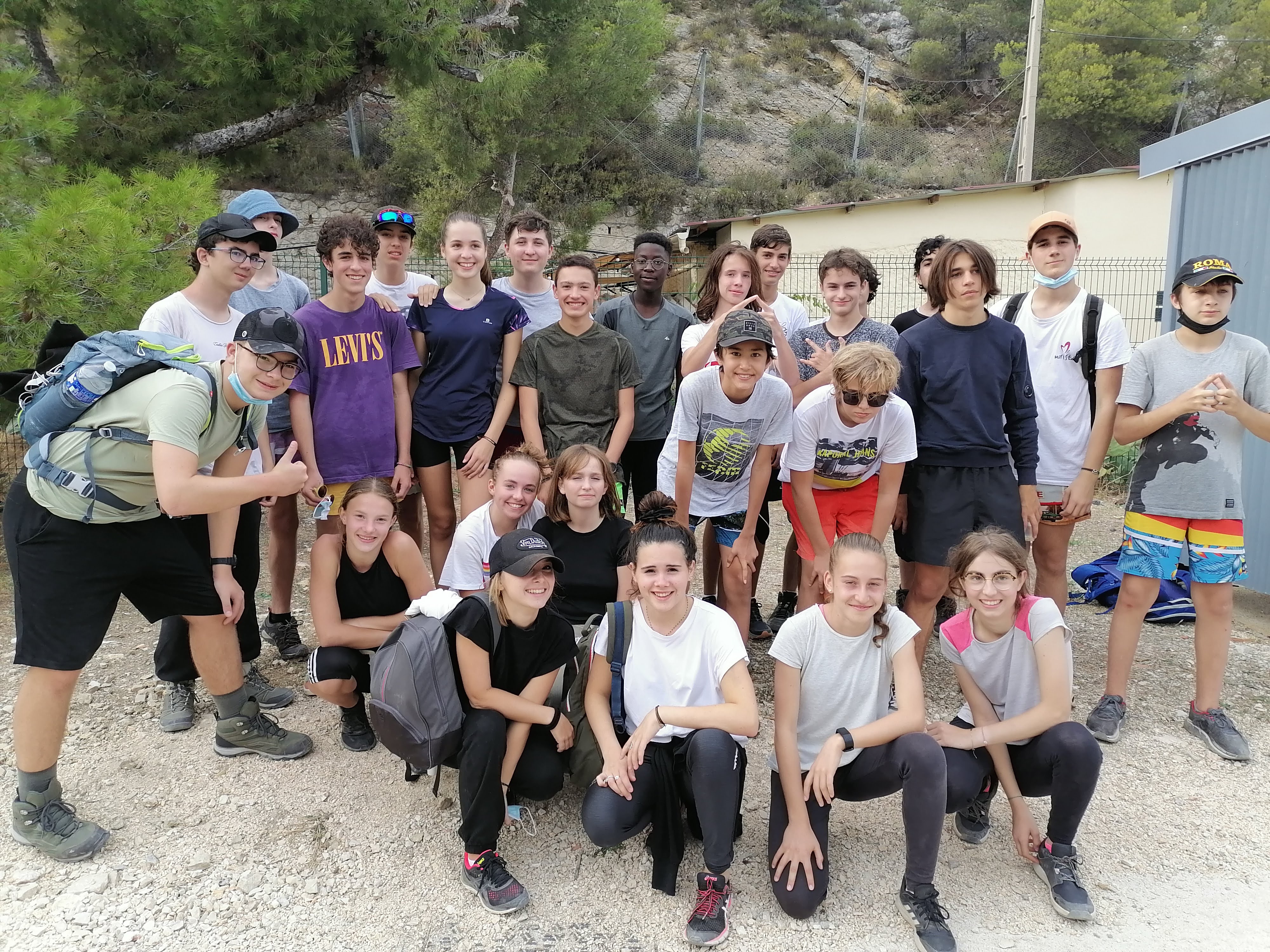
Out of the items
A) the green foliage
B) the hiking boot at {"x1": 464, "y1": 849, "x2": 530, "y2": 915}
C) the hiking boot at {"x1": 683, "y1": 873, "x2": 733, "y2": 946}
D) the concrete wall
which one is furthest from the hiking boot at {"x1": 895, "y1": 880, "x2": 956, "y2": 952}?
the concrete wall

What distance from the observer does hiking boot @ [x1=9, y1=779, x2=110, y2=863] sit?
105 inches

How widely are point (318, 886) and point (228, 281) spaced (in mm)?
2254

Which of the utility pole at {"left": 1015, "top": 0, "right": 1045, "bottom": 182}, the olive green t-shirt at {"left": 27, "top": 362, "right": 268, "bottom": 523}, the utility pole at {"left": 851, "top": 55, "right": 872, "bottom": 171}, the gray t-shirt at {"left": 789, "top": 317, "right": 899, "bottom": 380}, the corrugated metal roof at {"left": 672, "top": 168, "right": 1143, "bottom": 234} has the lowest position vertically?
the olive green t-shirt at {"left": 27, "top": 362, "right": 268, "bottom": 523}

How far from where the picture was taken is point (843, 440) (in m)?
3.48

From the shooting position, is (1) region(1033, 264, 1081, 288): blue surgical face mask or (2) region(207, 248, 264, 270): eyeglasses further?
(1) region(1033, 264, 1081, 288): blue surgical face mask

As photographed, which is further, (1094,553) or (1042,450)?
(1094,553)

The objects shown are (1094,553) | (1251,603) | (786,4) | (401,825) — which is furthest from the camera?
(786,4)

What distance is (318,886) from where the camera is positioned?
8.55 ft

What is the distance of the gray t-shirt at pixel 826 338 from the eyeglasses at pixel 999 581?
1478 mm

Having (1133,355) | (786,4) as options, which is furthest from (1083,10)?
(1133,355)

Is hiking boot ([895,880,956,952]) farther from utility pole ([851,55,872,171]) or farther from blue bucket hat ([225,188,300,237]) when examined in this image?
utility pole ([851,55,872,171])

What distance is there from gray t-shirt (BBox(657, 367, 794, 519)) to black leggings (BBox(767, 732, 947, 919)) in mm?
1362

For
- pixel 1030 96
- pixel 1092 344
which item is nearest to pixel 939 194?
pixel 1030 96

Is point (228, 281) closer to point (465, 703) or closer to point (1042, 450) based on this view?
point (465, 703)
